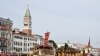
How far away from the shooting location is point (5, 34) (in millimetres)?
71812

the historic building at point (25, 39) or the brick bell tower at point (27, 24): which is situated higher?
the brick bell tower at point (27, 24)

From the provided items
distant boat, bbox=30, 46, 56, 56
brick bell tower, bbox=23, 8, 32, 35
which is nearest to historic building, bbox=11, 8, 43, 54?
brick bell tower, bbox=23, 8, 32, 35

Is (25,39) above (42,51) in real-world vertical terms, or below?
below

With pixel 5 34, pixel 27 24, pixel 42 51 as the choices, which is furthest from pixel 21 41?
pixel 42 51

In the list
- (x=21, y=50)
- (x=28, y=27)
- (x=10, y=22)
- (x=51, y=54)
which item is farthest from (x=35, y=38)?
(x=51, y=54)

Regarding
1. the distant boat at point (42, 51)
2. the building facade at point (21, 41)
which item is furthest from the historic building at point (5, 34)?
the distant boat at point (42, 51)

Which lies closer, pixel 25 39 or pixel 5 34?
pixel 5 34

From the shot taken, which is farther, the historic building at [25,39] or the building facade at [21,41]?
the historic building at [25,39]

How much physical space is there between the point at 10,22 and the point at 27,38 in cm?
1525

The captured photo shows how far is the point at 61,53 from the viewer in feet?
115

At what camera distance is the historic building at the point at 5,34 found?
2756 inches

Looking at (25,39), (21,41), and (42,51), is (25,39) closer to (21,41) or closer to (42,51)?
(21,41)

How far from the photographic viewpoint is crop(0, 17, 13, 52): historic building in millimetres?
70000

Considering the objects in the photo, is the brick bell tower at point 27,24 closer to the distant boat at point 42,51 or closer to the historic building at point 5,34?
the historic building at point 5,34
